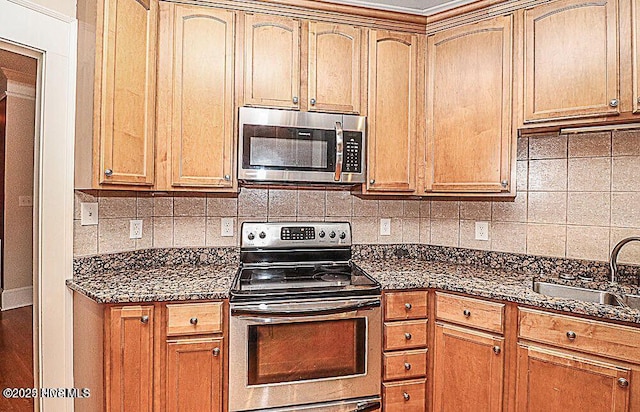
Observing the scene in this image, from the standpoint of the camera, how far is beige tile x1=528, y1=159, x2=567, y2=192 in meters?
2.42

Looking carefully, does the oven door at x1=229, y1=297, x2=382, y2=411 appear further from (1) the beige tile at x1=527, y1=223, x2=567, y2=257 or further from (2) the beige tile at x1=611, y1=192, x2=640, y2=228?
(2) the beige tile at x1=611, y1=192, x2=640, y2=228

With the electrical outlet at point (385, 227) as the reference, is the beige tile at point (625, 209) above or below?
above

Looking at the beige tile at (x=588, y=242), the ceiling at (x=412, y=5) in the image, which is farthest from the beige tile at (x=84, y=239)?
the beige tile at (x=588, y=242)

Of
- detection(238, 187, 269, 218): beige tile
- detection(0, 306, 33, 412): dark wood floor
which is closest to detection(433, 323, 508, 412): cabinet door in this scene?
detection(238, 187, 269, 218): beige tile

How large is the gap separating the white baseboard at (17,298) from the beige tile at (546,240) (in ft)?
9.40

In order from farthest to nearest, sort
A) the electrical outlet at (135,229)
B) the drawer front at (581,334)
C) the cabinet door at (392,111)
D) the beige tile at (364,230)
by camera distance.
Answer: the beige tile at (364,230) < the cabinet door at (392,111) < the electrical outlet at (135,229) < the drawer front at (581,334)

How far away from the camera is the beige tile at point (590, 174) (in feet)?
7.45

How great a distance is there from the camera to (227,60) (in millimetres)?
2408

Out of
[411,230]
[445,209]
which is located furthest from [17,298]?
[445,209]

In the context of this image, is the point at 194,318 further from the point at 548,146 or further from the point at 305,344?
the point at 548,146

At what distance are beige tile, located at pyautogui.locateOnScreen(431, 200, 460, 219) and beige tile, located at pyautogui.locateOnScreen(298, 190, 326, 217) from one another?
79cm

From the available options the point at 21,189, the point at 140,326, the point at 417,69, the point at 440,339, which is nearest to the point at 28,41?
the point at 21,189

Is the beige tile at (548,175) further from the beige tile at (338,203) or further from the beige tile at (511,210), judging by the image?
the beige tile at (338,203)

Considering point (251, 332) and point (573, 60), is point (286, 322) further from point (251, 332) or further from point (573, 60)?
point (573, 60)
